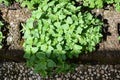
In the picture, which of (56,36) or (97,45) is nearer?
(56,36)

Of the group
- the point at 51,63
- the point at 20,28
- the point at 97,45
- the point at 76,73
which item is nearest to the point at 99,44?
the point at 97,45

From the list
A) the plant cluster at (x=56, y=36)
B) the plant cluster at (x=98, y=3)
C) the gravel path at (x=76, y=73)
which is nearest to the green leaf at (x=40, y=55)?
the plant cluster at (x=56, y=36)

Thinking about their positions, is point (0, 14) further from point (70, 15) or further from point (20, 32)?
point (70, 15)

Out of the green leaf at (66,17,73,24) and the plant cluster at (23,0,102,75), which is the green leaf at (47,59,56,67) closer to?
the plant cluster at (23,0,102,75)

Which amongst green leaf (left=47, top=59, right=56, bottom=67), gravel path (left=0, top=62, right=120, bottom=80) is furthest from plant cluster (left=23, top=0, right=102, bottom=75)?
gravel path (left=0, top=62, right=120, bottom=80)

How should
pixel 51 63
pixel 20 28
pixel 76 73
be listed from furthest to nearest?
pixel 20 28 < pixel 76 73 < pixel 51 63

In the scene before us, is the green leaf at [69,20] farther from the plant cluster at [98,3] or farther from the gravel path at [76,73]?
the gravel path at [76,73]

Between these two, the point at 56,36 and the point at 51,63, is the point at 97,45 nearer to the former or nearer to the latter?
the point at 56,36
